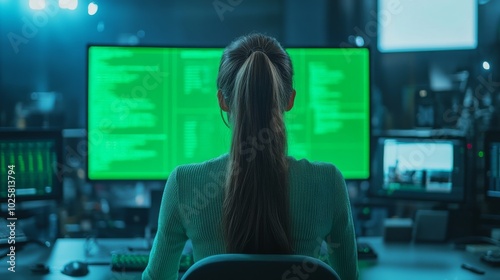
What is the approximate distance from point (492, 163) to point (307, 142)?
0.67 metres

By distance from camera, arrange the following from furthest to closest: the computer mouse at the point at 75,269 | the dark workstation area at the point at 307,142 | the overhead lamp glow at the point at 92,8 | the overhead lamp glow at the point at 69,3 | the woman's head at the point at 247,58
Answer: the overhead lamp glow at the point at 92,8
the overhead lamp glow at the point at 69,3
the dark workstation area at the point at 307,142
the computer mouse at the point at 75,269
the woman's head at the point at 247,58

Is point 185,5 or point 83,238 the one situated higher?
point 185,5

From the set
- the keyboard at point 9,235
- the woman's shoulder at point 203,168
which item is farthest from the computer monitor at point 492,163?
the keyboard at point 9,235

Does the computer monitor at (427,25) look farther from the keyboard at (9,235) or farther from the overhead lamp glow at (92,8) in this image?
the keyboard at (9,235)

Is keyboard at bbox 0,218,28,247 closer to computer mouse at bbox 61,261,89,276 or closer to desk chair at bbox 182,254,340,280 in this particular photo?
computer mouse at bbox 61,261,89,276

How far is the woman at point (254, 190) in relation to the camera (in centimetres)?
123

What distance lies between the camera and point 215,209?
129 cm

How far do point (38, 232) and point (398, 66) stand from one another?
1635 mm

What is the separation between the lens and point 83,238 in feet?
7.40

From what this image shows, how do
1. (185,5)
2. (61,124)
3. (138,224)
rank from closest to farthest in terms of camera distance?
(138,224) < (61,124) < (185,5)

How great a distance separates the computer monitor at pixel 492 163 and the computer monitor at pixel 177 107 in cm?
45

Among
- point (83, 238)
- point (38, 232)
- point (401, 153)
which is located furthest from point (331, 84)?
point (38, 232)

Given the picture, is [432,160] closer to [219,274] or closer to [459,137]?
[459,137]

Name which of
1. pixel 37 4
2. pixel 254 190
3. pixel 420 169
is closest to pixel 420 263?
pixel 420 169
